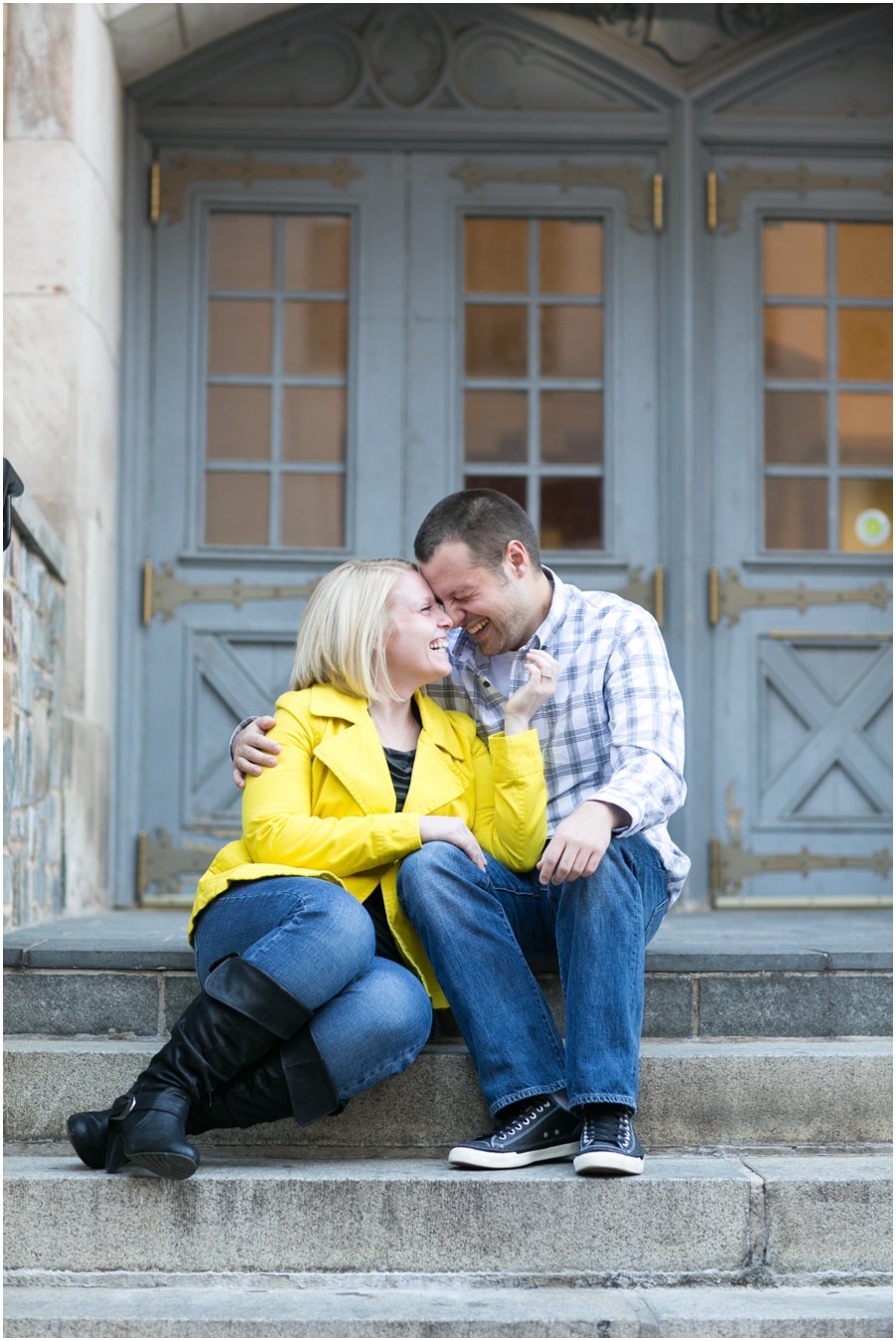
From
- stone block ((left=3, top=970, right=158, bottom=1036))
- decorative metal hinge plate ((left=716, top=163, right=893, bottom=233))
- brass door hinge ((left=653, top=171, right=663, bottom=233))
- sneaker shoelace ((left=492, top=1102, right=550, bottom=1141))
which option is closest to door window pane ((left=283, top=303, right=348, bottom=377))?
brass door hinge ((left=653, top=171, right=663, bottom=233))

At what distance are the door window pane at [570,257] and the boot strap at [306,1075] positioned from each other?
3346 millimetres

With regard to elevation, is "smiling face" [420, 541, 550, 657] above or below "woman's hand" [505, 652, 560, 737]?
above

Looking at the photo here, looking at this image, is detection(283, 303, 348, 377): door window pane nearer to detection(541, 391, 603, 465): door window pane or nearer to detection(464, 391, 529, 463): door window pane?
detection(464, 391, 529, 463): door window pane

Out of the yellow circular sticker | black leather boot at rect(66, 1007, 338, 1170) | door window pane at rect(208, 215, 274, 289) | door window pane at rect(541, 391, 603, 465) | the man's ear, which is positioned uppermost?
door window pane at rect(208, 215, 274, 289)

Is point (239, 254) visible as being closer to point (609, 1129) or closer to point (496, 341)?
point (496, 341)

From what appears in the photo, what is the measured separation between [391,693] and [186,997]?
810mm

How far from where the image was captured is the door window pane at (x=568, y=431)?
5090mm

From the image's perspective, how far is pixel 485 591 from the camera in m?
3.06

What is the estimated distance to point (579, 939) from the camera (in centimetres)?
263

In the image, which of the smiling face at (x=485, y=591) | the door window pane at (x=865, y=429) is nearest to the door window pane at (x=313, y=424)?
the door window pane at (x=865, y=429)

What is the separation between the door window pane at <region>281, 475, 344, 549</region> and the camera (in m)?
5.03

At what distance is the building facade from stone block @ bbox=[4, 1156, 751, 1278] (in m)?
2.41

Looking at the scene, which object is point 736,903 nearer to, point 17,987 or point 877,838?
point 877,838

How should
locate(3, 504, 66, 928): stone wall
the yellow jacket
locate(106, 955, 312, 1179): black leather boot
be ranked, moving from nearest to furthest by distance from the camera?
locate(106, 955, 312, 1179): black leather boot < the yellow jacket < locate(3, 504, 66, 928): stone wall
